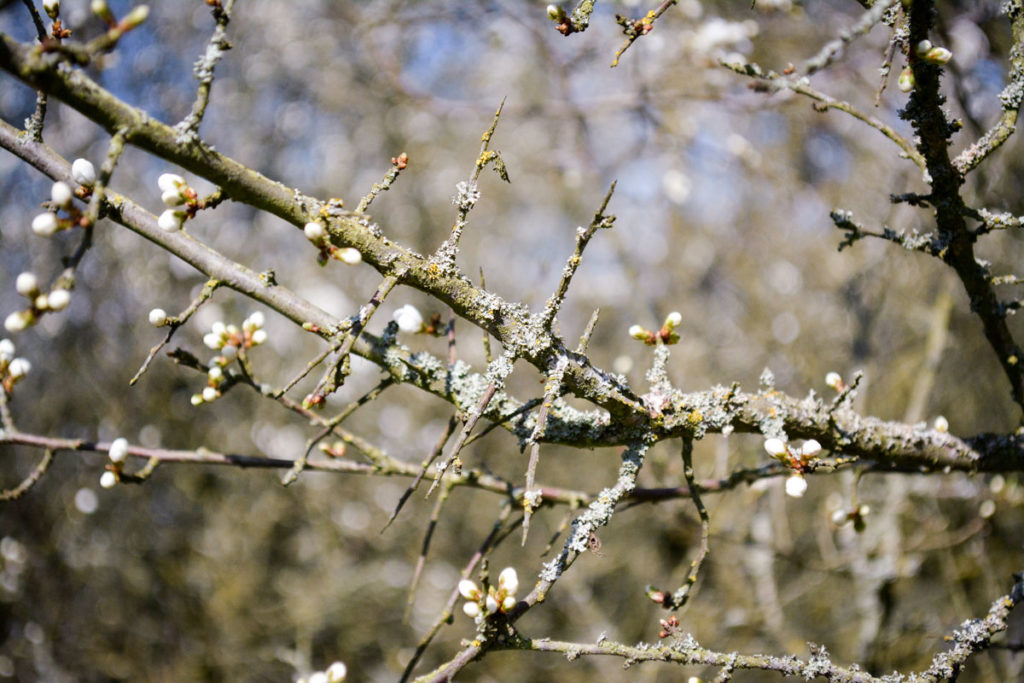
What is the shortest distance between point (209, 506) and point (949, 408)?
6.28 m

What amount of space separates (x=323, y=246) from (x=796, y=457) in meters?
1.10

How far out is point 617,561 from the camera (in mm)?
5578

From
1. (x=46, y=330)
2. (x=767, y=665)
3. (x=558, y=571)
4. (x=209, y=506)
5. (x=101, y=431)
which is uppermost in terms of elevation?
(x=46, y=330)

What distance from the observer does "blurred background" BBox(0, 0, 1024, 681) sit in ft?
12.6

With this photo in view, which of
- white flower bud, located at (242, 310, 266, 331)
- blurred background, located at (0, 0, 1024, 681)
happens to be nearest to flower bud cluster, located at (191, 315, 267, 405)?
white flower bud, located at (242, 310, 266, 331)

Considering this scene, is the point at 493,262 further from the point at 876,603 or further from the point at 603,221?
the point at 603,221

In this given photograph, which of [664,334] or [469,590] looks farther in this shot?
[664,334]

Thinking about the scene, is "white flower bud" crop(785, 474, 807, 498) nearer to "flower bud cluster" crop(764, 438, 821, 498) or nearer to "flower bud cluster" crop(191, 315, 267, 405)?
"flower bud cluster" crop(764, 438, 821, 498)

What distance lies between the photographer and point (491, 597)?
121 cm

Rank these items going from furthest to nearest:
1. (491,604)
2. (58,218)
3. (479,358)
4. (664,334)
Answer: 1. (479,358)
2. (664,334)
3. (491,604)
4. (58,218)

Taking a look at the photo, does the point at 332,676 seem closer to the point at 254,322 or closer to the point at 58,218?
the point at 254,322

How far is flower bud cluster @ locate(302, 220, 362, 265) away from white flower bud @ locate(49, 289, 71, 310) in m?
0.36

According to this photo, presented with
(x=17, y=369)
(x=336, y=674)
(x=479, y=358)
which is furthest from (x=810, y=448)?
(x=479, y=358)

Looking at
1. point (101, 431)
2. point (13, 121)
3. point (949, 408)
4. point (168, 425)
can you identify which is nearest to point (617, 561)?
point (949, 408)
